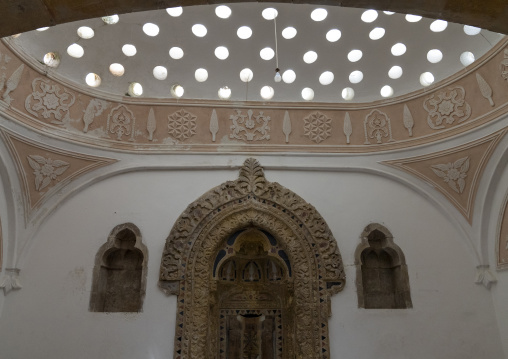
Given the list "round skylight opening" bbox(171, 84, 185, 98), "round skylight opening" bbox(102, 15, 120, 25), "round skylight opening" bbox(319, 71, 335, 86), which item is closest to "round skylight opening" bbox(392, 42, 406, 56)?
"round skylight opening" bbox(319, 71, 335, 86)

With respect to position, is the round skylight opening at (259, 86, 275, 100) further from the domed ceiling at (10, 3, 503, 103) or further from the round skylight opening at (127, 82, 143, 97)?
the round skylight opening at (127, 82, 143, 97)

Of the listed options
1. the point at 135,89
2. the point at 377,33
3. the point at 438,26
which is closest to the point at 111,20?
the point at 135,89

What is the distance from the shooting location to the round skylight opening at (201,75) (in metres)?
7.78

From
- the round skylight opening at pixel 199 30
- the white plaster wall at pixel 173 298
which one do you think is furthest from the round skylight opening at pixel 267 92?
the white plaster wall at pixel 173 298

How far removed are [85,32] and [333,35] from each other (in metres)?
4.37

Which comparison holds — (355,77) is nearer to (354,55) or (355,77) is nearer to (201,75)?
(354,55)

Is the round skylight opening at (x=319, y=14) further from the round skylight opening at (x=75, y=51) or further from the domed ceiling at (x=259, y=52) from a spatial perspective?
the round skylight opening at (x=75, y=51)

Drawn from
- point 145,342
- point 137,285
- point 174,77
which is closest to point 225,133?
point 174,77

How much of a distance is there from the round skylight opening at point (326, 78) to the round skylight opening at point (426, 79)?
1622mm

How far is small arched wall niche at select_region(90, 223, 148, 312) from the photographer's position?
22.2 feet

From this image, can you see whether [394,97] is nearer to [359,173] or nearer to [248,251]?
[359,173]

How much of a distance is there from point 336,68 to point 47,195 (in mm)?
5683

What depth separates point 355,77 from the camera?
25.6 feet

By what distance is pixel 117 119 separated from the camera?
759cm
